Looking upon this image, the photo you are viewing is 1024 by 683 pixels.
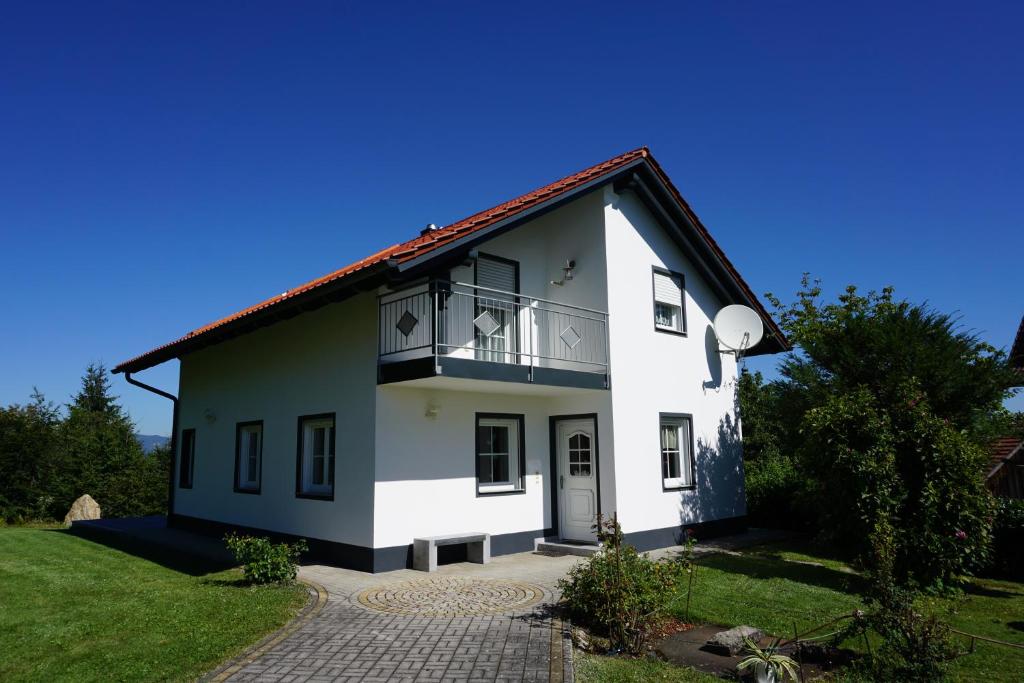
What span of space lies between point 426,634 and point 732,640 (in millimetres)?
2885

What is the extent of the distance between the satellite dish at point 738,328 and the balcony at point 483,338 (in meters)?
3.54

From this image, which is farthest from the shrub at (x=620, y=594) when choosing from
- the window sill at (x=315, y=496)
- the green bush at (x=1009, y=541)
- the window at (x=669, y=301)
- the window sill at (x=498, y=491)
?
the window at (x=669, y=301)

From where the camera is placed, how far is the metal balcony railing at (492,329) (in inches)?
388

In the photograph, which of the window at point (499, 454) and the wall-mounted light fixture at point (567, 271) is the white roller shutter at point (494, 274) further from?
the window at point (499, 454)

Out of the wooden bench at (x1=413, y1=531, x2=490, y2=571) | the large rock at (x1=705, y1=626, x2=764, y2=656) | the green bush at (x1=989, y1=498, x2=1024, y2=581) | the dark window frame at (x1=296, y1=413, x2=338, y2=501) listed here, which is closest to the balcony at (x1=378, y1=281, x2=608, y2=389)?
the dark window frame at (x1=296, y1=413, x2=338, y2=501)

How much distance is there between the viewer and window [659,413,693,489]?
12.5 m

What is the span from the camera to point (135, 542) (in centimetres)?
1398

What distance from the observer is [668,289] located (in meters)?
13.2

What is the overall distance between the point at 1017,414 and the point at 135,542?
1742cm

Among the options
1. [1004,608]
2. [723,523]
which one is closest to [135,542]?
[723,523]

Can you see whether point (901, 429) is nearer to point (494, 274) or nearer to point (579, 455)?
point (579, 455)

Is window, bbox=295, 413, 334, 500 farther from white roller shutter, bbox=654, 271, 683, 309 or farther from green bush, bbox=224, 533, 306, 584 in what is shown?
white roller shutter, bbox=654, 271, 683, 309

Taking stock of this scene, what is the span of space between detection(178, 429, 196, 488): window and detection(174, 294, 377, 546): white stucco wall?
280 mm

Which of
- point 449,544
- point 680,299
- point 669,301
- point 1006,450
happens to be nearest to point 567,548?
point 449,544
